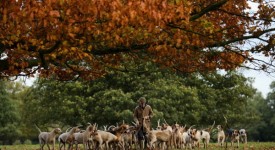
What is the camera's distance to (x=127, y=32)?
40.1 feet

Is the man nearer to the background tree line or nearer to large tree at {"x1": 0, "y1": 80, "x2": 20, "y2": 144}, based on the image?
the background tree line

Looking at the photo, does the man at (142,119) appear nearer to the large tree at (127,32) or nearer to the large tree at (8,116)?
the large tree at (127,32)

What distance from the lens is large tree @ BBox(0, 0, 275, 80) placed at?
10047mm

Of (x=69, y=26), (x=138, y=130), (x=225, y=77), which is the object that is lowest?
(x=138, y=130)

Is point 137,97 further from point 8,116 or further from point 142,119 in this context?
point 8,116

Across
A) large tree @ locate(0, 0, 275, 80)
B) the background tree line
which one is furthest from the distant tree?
large tree @ locate(0, 0, 275, 80)

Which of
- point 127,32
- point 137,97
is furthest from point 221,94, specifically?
point 127,32

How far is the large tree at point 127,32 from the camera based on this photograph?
33.0 feet

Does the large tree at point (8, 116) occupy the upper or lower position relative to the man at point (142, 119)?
upper

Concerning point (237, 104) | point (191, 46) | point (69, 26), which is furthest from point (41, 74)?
point (237, 104)

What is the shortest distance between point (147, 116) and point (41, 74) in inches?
202

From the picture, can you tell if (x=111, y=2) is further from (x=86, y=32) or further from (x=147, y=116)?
(x=147, y=116)

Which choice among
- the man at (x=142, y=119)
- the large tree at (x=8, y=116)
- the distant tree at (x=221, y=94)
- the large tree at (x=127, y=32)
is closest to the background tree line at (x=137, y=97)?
the distant tree at (x=221, y=94)

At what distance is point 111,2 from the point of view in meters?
9.86
